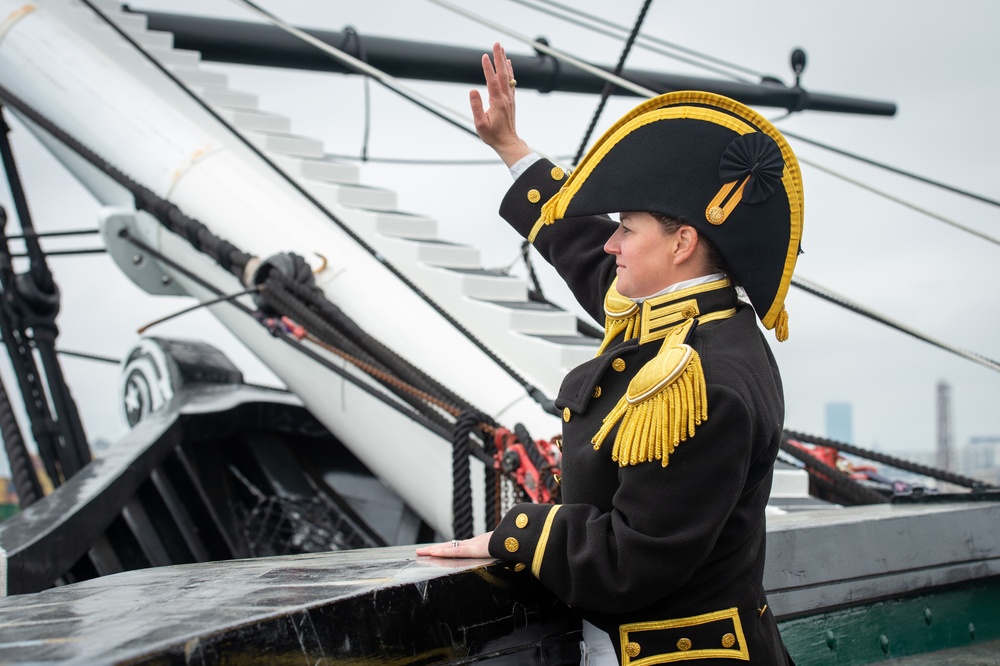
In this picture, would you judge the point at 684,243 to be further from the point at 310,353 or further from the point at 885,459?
the point at 310,353

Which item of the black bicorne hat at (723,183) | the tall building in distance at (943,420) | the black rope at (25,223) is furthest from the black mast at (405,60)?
the tall building in distance at (943,420)

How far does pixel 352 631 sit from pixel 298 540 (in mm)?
2950

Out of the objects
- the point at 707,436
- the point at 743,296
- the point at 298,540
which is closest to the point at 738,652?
the point at 707,436

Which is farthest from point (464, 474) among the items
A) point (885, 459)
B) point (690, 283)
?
point (690, 283)

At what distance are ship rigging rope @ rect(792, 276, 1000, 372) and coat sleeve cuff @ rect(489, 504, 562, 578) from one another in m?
1.89

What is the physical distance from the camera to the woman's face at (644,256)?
5.32 feet

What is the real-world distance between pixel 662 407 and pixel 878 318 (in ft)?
6.70

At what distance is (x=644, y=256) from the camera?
163 cm

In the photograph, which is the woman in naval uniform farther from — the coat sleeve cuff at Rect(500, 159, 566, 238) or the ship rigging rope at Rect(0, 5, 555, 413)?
the ship rigging rope at Rect(0, 5, 555, 413)

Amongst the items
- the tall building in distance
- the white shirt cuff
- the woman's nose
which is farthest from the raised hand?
the tall building in distance

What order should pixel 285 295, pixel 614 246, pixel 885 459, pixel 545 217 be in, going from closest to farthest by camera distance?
pixel 614 246 < pixel 545 217 < pixel 885 459 < pixel 285 295

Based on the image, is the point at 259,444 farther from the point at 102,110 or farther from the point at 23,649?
the point at 23,649

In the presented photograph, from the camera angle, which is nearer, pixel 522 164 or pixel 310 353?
pixel 522 164

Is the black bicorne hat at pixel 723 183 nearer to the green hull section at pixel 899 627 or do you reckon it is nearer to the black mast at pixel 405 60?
the green hull section at pixel 899 627
